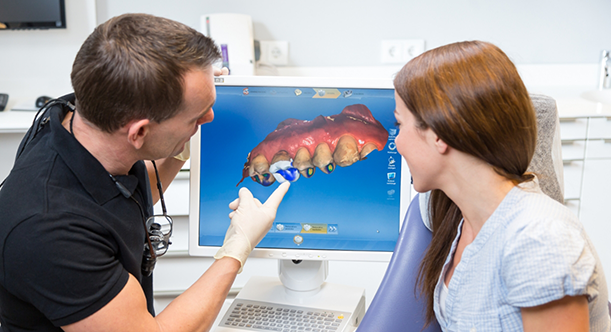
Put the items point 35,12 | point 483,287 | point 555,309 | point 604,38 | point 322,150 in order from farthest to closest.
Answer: point 604,38 → point 35,12 → point 322,150 → point 483,287 → point 555,309

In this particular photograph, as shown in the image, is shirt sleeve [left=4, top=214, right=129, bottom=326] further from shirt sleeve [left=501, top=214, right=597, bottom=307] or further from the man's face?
shirt sleeve [left=501, top=214, right=597, bottom=307]

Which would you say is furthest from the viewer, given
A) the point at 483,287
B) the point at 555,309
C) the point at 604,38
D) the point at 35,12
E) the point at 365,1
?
the point at 604,38

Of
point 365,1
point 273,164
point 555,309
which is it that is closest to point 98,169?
point 273,164

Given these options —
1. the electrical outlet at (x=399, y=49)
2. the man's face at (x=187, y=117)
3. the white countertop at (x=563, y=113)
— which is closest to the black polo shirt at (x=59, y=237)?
the man's face at (x=187, y=117)

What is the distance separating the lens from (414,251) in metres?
1.09

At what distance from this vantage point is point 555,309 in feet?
2.32

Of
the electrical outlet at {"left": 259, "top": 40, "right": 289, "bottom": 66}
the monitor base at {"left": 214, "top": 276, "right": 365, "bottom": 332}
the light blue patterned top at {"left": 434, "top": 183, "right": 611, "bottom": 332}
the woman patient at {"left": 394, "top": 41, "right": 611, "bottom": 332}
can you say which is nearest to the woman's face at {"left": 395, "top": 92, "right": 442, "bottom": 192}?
the woman patient at {"left": 394, "top": 41, "right": 611, "bottom": 332}

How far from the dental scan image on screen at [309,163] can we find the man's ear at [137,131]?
0.21 meters

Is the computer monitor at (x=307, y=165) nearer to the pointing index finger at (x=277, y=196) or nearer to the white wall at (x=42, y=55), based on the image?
the pointing index finger at (x=277, y=196)

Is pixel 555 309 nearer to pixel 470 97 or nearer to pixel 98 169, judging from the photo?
pixel 470 97

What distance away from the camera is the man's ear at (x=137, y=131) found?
854 mm

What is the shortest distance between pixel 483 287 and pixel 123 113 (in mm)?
684

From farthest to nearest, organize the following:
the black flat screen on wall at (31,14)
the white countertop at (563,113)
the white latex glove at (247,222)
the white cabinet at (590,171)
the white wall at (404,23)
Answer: the white wall at (404,23)
the black flat screen on wall at (31,14)
the white cabinet at (590,171)
the white countertop at (563,113)
the white latex glove at (247,222)

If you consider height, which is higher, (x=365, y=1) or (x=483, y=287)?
(x=365, y=1)
